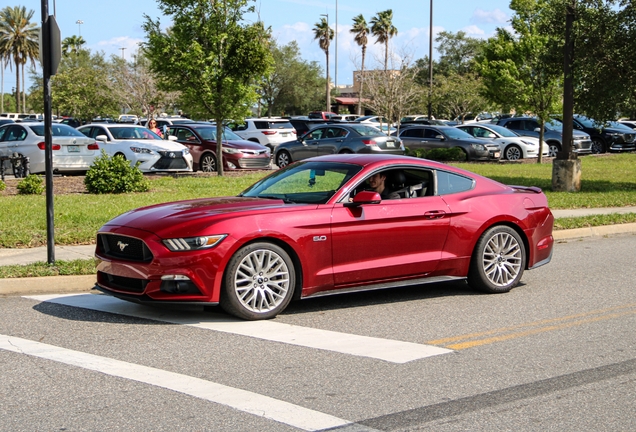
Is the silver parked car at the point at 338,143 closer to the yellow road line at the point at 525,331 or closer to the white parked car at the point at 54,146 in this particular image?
the white parked car at the point at 54,146

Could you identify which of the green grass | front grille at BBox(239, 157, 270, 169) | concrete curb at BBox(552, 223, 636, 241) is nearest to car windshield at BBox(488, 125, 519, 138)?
the green grass

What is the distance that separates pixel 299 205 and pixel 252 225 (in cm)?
66

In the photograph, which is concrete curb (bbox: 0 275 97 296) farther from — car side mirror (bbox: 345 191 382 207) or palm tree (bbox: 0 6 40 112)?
palm tree (bbox: 0 6 40 112)

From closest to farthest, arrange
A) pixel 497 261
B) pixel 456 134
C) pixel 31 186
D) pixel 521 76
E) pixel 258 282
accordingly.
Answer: pixel 258 282
pixel 497 261
pixel 31 186
pixel 521 76
pixel 456 134

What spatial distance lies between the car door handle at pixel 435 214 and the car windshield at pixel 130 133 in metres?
16.6

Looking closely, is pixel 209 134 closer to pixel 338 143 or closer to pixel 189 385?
pixel 338 143

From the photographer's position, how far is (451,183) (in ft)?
29.4

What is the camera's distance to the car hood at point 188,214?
7352 millimetres

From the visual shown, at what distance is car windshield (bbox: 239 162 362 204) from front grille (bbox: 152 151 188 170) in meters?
14.2

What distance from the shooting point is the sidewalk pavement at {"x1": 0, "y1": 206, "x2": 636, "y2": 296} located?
900 centimetres

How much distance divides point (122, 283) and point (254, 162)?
58.9 ft

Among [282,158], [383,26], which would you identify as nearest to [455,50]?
[383,26]

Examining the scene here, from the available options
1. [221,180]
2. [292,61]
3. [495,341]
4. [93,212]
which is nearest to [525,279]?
[495,341]

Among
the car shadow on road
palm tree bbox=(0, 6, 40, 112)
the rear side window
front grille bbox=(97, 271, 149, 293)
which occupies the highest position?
palm tree bbox=(0, 6, 40, 112)
